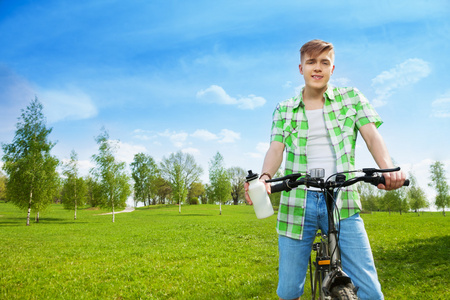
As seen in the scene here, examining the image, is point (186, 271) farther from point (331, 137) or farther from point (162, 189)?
point (162, 189)

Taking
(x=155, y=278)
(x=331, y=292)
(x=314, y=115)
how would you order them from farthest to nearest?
(x=155, y=278), (x=314, y=115), (x=331, y=292)

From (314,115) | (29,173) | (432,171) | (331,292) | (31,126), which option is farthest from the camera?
(432,171)

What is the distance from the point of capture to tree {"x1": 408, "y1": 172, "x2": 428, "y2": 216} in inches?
2092

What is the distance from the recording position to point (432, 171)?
1978 inches

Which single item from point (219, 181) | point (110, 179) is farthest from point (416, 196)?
point (110, 179)

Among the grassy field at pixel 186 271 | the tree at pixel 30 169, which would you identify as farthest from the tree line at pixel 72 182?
the grassy field at pixel 186 271

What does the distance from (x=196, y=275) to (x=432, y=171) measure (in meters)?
54.5

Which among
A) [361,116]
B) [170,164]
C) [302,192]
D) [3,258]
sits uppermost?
[170,164]

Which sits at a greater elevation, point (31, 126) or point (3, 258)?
point (31, 126)

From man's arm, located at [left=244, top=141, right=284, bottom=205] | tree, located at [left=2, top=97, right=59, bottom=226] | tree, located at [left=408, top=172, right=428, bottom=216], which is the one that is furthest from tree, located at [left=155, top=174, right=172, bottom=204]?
man's arm, located at [left=244, top=141, right=284, bottom=205]

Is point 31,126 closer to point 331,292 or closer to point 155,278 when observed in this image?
point 155,278

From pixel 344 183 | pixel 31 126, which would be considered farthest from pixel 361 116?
pixel 31 126

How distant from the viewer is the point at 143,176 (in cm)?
7425

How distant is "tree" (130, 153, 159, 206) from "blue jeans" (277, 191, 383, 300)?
73.1m
